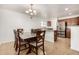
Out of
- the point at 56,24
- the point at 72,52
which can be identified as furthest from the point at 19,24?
the point at 72,52

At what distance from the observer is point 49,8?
129 cm

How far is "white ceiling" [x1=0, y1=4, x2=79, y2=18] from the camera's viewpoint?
1.25m

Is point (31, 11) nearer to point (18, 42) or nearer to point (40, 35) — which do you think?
point (40, 35)

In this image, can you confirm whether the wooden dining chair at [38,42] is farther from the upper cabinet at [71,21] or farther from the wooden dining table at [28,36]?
the upper cabinet at [71,21]

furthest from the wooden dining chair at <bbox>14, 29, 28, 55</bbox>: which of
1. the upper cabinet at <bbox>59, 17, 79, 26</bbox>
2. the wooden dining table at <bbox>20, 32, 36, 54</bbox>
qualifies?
the upper cabinet at <bbox>59, 17, 79, 26</bbox>

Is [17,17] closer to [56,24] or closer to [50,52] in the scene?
[56,24]

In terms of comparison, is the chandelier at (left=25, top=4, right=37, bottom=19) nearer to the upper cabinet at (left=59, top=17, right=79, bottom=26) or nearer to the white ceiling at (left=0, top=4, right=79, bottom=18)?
the white ceiling at (left=0, top=4, right=79, bottom=18)

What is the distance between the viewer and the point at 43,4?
1270 mm

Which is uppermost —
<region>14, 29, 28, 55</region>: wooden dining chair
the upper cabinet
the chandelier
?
the chandelier

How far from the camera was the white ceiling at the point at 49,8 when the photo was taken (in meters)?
1.25

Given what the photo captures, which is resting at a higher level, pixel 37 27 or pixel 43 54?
pixel 37 27

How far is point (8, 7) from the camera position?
4.12 feet

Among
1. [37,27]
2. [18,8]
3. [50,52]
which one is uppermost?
[18,8]
